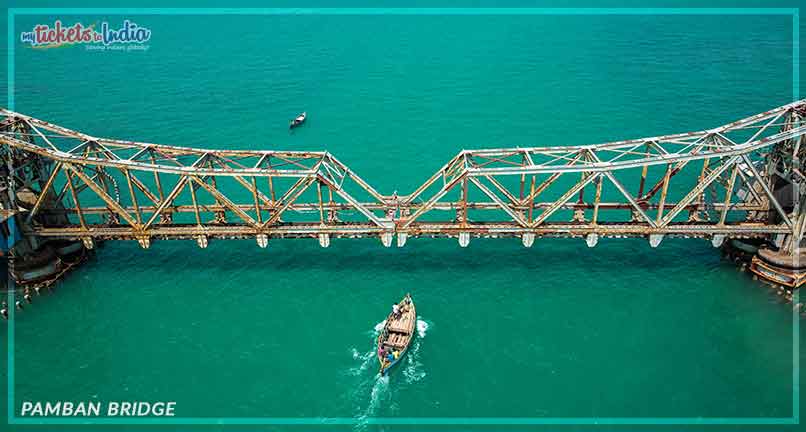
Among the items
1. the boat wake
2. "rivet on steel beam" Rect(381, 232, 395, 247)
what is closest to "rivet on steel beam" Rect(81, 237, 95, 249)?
the boat wake

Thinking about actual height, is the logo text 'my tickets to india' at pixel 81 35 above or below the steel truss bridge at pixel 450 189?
above

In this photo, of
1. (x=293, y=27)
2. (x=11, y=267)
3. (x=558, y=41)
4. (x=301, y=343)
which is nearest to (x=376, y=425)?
(x=301, y=343)

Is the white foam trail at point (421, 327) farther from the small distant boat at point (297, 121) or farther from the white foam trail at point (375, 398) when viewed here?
the small distant boat at point (297, 121)

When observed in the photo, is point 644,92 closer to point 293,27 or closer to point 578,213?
point 578,213

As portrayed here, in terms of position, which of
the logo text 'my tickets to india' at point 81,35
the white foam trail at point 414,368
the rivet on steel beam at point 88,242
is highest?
the logo text 'my tickets to india' at point 81,35

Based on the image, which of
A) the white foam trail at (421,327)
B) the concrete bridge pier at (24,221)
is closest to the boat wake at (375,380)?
the white foam trail at (421,327)

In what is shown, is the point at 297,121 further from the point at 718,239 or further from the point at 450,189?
the point at 718,239
